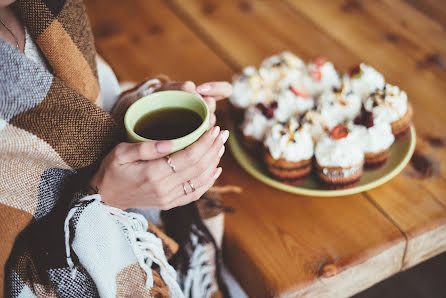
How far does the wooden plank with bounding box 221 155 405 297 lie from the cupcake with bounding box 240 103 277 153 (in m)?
0.10

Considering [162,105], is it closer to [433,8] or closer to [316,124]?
[316,124]

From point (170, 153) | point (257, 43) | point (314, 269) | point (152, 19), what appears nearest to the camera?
point (170, 153)

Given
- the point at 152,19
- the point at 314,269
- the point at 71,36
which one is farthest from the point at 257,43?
the point at 314,269

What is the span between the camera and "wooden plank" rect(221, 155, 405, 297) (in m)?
0.80

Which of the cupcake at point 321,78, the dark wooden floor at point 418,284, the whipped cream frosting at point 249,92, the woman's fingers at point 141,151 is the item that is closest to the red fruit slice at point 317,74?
the cupcake at point 321,78

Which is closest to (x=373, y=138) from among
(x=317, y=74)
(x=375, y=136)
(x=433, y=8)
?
(x=375, y=136)

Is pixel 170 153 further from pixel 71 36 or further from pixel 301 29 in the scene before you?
pixel 301 29

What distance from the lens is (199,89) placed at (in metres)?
0.83

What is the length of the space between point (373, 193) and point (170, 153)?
468 mm

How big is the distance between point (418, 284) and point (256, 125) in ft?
2.90

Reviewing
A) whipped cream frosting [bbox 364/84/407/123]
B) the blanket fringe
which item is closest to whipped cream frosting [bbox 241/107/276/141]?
whipped cream frosting [bbox 364/84/407/123]

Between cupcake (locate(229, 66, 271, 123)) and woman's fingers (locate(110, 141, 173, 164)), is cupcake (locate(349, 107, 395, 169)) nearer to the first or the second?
cupcake (locate(229, 66, 271, 123))

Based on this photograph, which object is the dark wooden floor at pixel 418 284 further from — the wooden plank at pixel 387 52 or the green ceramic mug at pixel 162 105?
the green ceramic mug at pixel 162 105

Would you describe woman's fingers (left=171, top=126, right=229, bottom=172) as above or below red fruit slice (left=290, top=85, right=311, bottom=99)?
above
